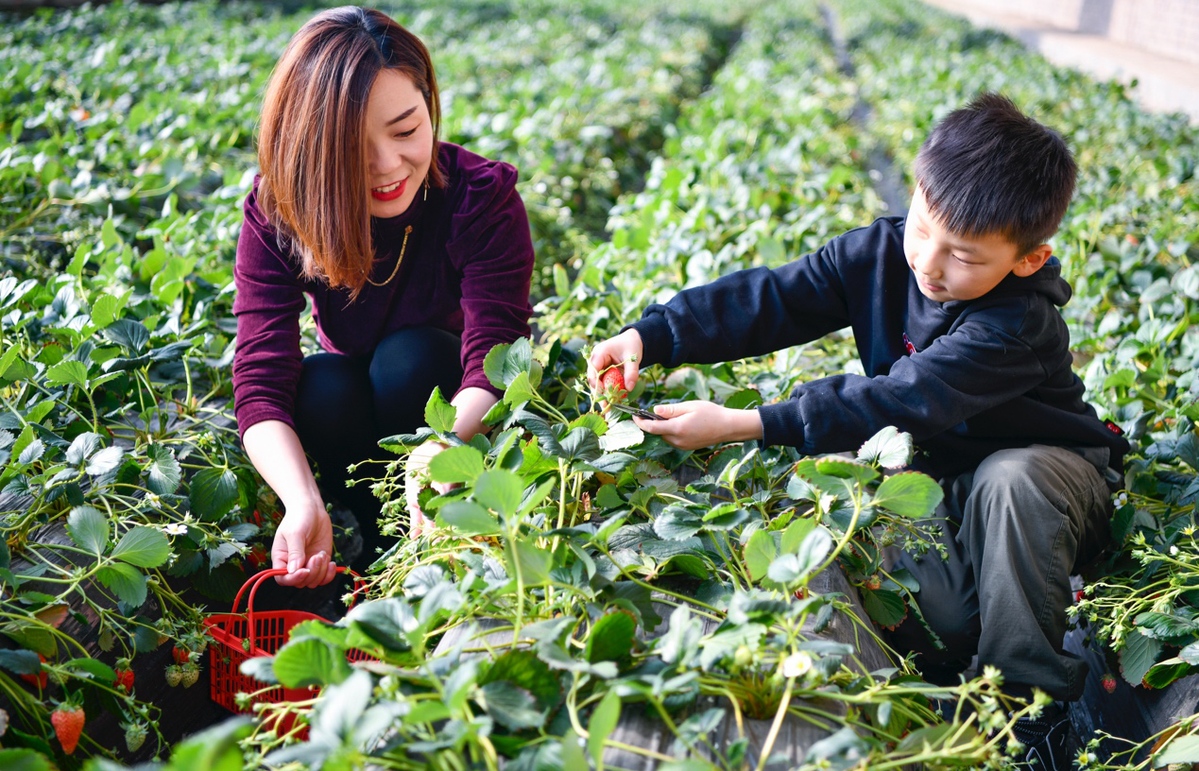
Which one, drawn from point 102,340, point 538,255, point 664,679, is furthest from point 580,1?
point 664,679

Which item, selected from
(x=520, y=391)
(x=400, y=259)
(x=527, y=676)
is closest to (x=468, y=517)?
(x=527, y=676)

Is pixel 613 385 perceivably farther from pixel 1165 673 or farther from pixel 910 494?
pixel 1165 673

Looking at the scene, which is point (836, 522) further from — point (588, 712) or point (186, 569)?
point (186, 569)

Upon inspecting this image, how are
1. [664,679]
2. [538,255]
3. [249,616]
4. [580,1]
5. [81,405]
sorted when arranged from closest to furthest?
1. [664,679]
2. [249,616]
3. [81,405]
4. [538,255]
5. [580,1]

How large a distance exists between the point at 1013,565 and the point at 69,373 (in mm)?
1310

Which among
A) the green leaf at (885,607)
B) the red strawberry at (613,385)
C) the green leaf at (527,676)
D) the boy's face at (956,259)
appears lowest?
the green leaf at (885,607)

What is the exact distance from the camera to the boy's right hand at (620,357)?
1316 mm

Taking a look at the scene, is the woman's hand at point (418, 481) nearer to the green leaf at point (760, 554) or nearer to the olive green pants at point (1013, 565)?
the green leaf at point (760, 554)

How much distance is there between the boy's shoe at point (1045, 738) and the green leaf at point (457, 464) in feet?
2.64

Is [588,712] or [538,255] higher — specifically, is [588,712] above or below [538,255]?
above

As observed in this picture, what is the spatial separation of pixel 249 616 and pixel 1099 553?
1221 mm

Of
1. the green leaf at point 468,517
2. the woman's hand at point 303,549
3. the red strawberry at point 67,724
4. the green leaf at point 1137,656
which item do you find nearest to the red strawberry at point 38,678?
the red strawberry at point 67,724

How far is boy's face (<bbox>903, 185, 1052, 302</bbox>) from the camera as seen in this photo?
4.09 ft

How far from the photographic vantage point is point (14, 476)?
4.10ft
